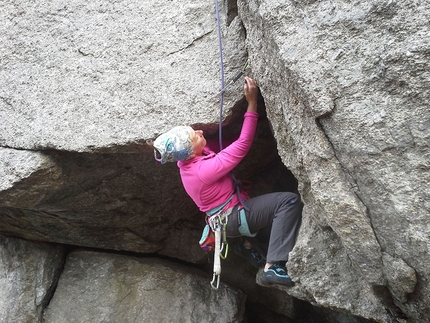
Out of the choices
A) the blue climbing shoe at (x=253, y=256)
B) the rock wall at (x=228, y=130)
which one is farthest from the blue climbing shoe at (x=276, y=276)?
the blue climbing shoe at (x=253, y=256)

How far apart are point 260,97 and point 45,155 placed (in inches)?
74.8

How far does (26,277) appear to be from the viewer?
4977 millimetres

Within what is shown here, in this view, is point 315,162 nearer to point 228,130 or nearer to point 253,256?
point 228,130

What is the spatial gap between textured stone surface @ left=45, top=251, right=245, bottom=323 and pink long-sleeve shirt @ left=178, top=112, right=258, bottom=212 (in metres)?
1.82

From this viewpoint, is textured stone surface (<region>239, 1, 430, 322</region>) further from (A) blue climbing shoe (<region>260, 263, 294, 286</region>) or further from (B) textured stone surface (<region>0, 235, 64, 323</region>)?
(B) textured stone surface (<region>0, 235, 64, 323</region>)

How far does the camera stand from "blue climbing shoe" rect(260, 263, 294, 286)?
10.7 feet

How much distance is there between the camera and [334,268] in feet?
9.93

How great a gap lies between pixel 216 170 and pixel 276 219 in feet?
2.00

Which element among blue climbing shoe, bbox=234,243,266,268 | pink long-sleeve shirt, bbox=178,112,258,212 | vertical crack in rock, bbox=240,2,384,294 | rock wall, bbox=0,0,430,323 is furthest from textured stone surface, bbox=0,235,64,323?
vertical crack in rock, bbox=240,2,384,294

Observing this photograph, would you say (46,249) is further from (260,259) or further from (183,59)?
(183,59)

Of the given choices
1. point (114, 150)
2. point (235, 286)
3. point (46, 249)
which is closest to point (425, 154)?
point (114, 150)

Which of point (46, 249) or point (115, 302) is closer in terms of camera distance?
point (115, 302)

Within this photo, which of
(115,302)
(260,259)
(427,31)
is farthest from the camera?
(115,302)

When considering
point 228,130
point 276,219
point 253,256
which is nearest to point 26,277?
point 253,256
